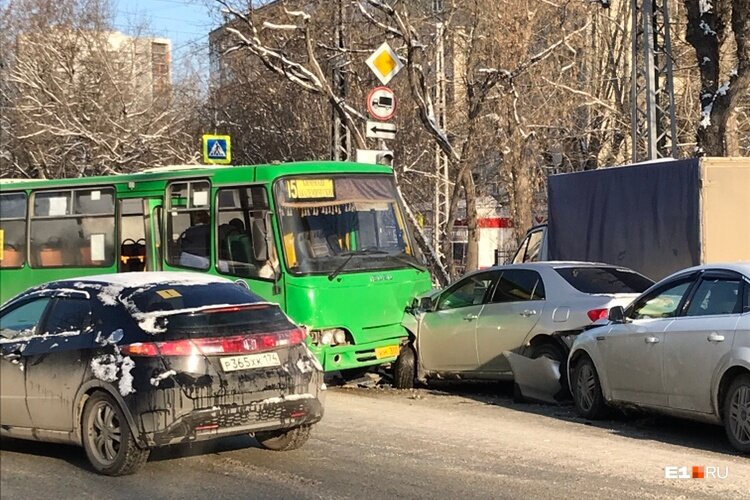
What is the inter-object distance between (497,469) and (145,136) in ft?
83.9

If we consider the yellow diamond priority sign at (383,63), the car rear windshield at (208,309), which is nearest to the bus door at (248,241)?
the car rear windshield at (208,309)

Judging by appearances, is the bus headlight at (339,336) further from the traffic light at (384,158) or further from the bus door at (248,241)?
the traffic light at (384,158)

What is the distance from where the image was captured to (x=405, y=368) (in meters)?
12.6

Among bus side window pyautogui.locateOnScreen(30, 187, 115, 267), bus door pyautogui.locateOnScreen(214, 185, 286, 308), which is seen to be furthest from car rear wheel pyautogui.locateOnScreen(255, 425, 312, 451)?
bus side window pyautogui.locateOnScreen(30, 187, 115, 267)

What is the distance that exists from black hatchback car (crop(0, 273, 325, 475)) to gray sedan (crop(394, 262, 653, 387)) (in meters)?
3.87

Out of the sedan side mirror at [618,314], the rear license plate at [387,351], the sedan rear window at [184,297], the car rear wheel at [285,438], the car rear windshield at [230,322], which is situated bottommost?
the car rear wheel at [285,438]

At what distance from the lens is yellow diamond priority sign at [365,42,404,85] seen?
1634cm

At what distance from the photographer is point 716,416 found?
830cm

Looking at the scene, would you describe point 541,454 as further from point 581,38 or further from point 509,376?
point 581,38

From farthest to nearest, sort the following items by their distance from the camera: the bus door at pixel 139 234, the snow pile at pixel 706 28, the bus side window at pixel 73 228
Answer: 1. the snow pile at pixel 706 28
2. the bus side window at pixel 73 228
3. the bus door at pixel 139 234

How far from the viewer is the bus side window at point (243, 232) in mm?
11836

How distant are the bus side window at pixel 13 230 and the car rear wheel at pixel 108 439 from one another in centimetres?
909

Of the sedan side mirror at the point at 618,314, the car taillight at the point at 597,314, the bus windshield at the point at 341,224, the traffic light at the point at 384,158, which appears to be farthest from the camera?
the traffic light at the point at 384,158

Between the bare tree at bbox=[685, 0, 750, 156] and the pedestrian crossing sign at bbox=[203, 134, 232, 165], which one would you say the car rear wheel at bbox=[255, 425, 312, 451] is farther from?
the pedestrian crossing sign at bbox=[203, 134, 232, 165]
